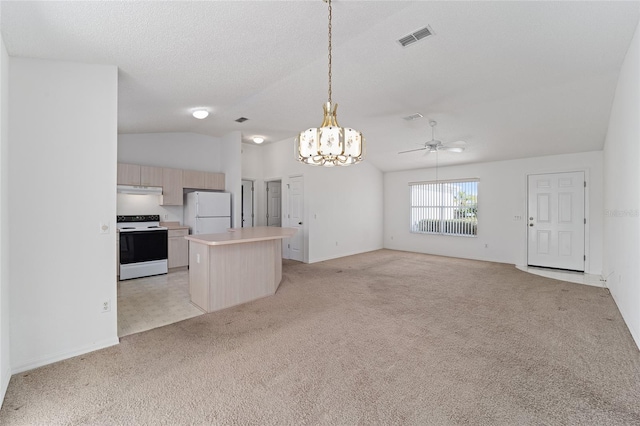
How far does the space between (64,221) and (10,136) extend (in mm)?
732

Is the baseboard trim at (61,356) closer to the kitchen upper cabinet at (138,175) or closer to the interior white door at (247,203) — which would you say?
the kitchen upper cabinet at (138,175)

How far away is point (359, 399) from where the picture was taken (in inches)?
74.5

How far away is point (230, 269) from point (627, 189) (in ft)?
15.0

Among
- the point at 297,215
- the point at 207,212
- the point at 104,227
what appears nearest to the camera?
the point at 104,227

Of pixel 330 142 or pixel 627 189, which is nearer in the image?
pixel 330 142

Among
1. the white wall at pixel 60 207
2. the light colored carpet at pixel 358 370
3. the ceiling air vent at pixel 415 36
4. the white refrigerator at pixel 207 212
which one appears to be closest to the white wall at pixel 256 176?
the white refrigerator at pixel 207 212

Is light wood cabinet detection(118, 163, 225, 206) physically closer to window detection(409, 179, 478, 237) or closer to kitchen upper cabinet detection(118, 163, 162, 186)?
kitchen upper cabinet detection(118, 163, 162, 186)

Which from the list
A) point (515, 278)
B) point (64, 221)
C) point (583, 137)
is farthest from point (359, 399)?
point (583, 137)

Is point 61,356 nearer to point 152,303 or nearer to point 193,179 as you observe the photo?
point 152,303

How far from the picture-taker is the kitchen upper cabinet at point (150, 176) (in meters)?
5.18

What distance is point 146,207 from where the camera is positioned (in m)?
5.56

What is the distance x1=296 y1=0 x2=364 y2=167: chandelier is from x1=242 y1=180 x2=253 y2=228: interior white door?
5.11m

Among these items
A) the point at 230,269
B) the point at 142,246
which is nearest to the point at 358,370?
the point at 230,269

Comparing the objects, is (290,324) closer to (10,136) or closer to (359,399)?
(359,399)
